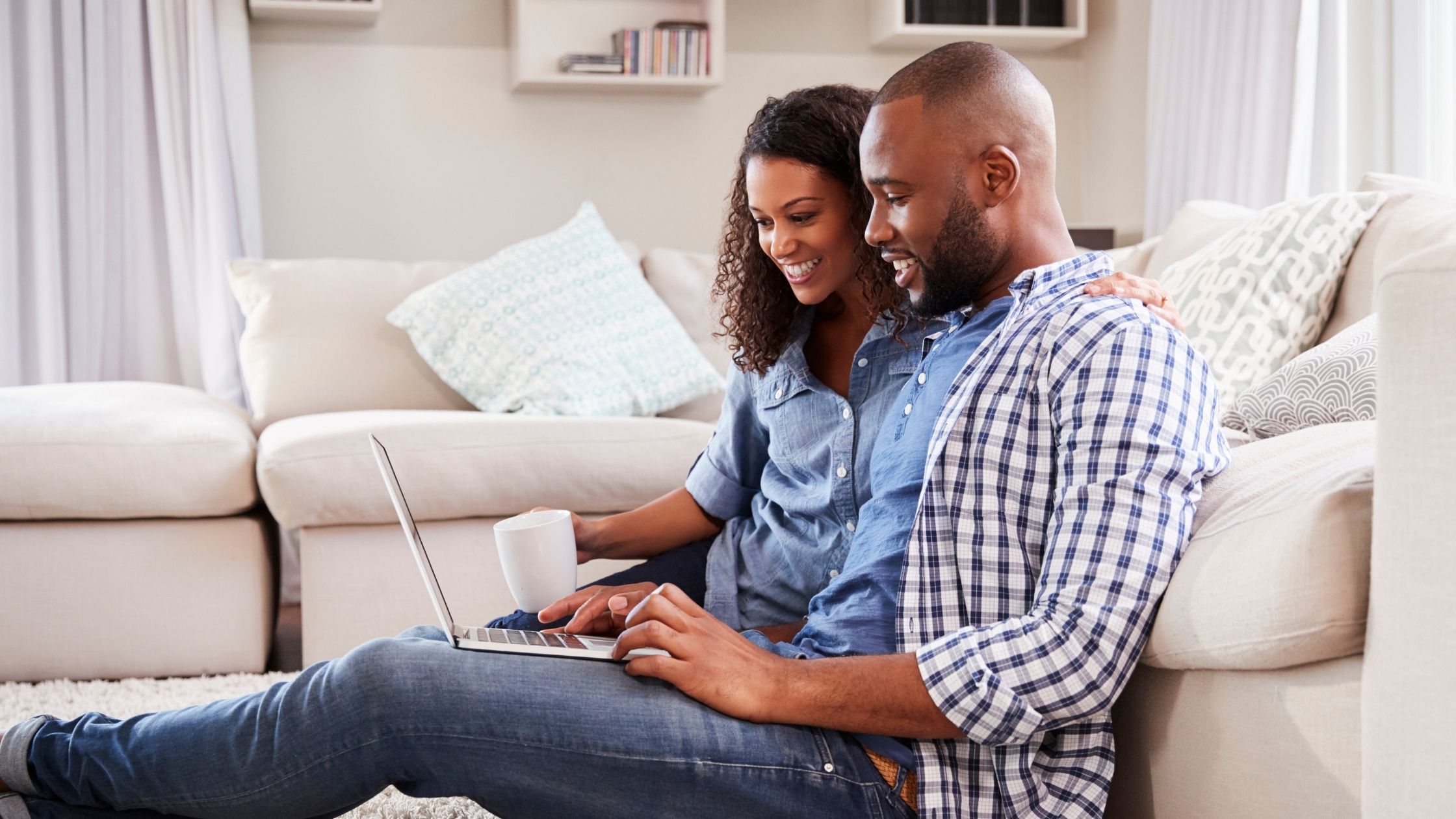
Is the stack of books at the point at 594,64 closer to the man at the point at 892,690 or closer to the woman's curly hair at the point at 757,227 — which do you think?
the woman's curly hair at the point at 757,227

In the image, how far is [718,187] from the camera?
3.88 m

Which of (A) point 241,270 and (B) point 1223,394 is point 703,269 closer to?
(A) point 241,270

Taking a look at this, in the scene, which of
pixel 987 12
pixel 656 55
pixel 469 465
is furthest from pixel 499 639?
pixel 987 12

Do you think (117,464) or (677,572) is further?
(117,464)

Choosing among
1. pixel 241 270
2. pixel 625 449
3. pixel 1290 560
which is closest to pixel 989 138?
pixel 1290 560

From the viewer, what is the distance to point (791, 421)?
1.39m

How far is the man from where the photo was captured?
91 cm

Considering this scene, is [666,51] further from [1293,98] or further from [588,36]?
[1293,98]

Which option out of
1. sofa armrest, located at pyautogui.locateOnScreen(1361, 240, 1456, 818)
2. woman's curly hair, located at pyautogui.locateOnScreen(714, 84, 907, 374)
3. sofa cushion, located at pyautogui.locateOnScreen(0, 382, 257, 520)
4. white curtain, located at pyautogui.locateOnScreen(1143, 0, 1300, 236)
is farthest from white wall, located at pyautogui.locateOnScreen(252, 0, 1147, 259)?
sofa armrest, located at pyautogui.locateOnScreen(1361, 240, 1456, 818)

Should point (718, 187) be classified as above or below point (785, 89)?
below

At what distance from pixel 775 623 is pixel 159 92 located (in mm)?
2708

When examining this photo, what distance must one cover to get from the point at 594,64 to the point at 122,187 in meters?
1.31

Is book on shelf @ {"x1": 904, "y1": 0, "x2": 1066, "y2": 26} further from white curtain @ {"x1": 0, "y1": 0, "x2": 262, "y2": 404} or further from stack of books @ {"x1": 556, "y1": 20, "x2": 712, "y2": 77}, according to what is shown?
white curtain @ {"x1": 0, "y1": 0, "x2": 262, "y2": 404}

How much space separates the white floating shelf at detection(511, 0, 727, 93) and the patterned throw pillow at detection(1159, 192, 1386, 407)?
1.99 metres
